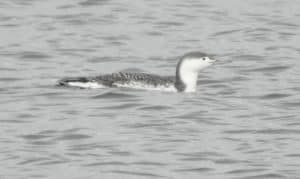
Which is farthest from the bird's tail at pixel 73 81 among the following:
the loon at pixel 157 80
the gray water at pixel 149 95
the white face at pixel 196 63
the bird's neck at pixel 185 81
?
the white face at pixel 196 63

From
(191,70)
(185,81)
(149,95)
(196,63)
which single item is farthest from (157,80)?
(196,63)

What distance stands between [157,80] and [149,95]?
0.87ft

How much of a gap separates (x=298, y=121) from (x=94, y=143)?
318 cm

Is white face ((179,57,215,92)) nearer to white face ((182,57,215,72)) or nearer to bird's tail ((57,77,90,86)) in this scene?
white face ((182,57,215,72))

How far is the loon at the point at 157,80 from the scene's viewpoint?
20125 mm

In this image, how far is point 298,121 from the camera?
58.1 feet

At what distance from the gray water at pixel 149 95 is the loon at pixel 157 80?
147mm

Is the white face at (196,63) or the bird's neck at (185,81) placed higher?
the white face at (196,63)

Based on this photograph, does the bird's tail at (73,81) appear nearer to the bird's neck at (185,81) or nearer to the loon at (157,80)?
the loon at (157,80)

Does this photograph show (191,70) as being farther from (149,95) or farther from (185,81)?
(149,95)

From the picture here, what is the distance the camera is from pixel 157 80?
2017cm

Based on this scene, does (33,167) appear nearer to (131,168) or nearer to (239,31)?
(131,168)

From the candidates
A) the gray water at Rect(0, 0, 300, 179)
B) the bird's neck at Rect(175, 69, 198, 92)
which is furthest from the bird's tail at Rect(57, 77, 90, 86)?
the bird's neck at Rect(175, 69, 198, 92)

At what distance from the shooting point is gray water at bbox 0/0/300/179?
15109 mm
